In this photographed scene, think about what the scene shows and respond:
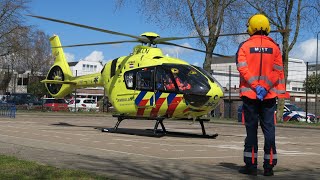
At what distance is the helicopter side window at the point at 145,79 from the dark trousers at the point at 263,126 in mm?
9098

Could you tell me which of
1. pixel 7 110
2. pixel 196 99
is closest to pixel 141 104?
pixel 196 99

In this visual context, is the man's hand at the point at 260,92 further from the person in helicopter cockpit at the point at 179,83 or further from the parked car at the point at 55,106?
the parked car at the point at 55,106

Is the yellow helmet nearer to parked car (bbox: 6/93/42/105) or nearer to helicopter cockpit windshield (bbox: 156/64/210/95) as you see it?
helicopter cockpit windshield (bbox: 156/64/210/95)

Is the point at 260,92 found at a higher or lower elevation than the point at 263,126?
higher

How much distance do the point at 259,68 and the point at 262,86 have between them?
301mm

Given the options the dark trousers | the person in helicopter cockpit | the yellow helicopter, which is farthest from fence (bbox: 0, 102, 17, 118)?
the dark trousers

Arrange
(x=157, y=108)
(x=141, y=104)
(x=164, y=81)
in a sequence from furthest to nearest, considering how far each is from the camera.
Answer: (x=141, y=104)
(x=157, y=108)
(x=164, y=81)

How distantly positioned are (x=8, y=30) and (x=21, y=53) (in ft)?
9.66

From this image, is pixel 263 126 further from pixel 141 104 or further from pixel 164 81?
pixel 141 104

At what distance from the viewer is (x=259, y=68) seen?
6.92m

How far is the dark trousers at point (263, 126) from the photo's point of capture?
6.92 meters

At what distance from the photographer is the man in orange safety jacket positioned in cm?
688

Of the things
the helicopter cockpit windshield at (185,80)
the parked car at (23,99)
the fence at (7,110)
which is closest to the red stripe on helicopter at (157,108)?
the helicopter cockpit windshield at (185,80)

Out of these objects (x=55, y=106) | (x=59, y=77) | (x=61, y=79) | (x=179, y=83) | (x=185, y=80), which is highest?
(x=59, y=77)
